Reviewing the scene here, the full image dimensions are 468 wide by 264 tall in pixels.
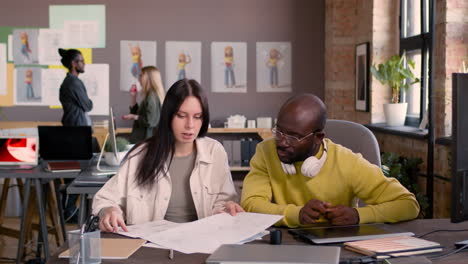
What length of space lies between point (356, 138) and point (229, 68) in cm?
446

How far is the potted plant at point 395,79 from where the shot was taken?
4852 millimetres

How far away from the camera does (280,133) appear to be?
6.57ft

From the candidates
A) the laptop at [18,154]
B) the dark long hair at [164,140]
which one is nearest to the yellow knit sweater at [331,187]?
the dark long hair at [164,140]

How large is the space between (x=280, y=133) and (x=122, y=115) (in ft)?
16.8

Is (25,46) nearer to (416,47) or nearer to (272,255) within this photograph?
(416,47)

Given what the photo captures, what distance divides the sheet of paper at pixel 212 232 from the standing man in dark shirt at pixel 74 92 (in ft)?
13.1

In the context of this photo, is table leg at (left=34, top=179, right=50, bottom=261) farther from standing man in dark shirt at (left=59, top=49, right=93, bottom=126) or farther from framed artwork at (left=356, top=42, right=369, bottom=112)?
framed artwork at (left=356, top=42, right=369, bottom=112)

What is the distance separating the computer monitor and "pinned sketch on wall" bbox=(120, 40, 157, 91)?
5.53 meters

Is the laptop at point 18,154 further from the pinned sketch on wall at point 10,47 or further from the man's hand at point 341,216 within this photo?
the pinned sketch on wall at point 10,47

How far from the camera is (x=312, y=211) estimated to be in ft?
6.30

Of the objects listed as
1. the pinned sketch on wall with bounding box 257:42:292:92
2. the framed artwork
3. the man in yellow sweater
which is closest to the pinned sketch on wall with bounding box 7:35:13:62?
the pinned sketch on wall with bounding box 257:42:292:92

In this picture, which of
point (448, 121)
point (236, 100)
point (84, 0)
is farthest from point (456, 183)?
point (84, 0)

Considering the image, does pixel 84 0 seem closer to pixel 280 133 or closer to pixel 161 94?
pixel 161 94

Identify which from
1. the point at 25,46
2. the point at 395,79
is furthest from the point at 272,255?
the point at 25,46
